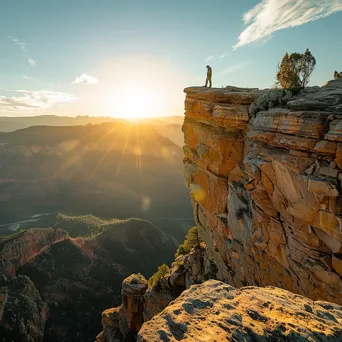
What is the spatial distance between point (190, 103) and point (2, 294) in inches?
1920

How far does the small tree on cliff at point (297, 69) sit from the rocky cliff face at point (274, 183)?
7.78m

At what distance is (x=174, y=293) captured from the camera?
3481 cm

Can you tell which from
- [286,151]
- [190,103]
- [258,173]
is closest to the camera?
[286,151]

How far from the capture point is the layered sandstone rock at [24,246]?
207ft

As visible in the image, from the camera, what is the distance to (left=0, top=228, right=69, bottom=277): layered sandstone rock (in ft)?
207

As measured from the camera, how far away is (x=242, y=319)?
7188mm

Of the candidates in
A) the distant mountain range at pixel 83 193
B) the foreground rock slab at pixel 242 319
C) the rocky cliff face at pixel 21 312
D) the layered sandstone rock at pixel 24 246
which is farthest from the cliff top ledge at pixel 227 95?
the distant mountain range at pixel 83 193

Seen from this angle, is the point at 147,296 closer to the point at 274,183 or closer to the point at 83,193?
the point at 274,183

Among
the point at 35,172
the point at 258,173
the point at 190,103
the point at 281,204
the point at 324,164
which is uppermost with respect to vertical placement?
the point at 190,103

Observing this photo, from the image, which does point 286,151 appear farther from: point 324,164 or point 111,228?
point 111,228

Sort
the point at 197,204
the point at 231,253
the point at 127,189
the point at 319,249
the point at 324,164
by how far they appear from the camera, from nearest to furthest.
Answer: the point at 324,164
the point at 319,249
the point at 231,253
the point at 197,204
the point at 127,189

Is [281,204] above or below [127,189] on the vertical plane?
above

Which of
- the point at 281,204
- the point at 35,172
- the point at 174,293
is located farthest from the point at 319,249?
the point at 35,172

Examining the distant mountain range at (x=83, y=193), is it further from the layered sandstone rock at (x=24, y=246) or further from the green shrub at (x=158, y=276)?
the green shrub at (x=158, y=276)
